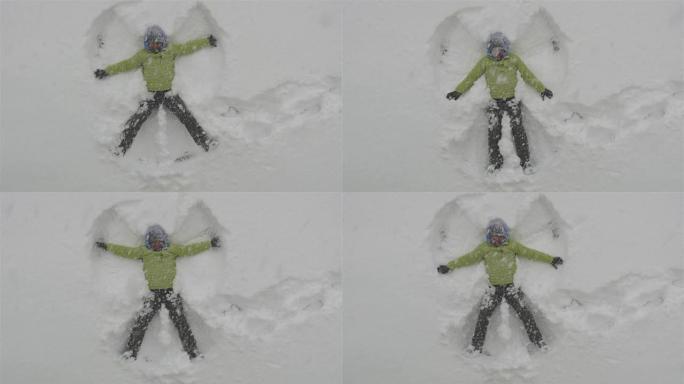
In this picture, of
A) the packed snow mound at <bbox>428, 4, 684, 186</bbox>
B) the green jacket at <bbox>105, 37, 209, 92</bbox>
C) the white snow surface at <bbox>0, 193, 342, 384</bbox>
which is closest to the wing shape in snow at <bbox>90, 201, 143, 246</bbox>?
the white snow surface at <bbox>0, 193, 342, 384</bbox>

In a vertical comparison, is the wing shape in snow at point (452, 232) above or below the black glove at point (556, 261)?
above

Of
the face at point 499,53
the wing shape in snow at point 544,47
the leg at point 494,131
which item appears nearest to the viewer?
the face at point 499,53

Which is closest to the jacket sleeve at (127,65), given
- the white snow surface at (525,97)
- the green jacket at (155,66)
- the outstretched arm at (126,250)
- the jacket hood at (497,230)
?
the green jacket at (155,66)

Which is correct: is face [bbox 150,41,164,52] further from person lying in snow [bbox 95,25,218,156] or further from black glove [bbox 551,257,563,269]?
black glove [bbox 551,257,563,269]

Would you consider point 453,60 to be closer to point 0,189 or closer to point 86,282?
point 86,282

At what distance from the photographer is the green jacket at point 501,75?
12.9 feet

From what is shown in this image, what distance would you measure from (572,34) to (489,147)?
0.88 metres

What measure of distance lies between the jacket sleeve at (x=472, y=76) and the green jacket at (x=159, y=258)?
5.75ft

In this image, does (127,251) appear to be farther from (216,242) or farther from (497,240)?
(497,240)

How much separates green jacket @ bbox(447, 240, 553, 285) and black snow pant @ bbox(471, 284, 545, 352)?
7 centimetres

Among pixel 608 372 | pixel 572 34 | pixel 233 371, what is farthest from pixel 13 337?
pixel 572 34

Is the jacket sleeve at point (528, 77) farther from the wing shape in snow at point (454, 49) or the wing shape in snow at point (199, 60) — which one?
the wing shape in snow at point (199, 60)

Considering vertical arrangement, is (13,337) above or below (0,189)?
below

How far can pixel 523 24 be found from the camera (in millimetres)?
4133
